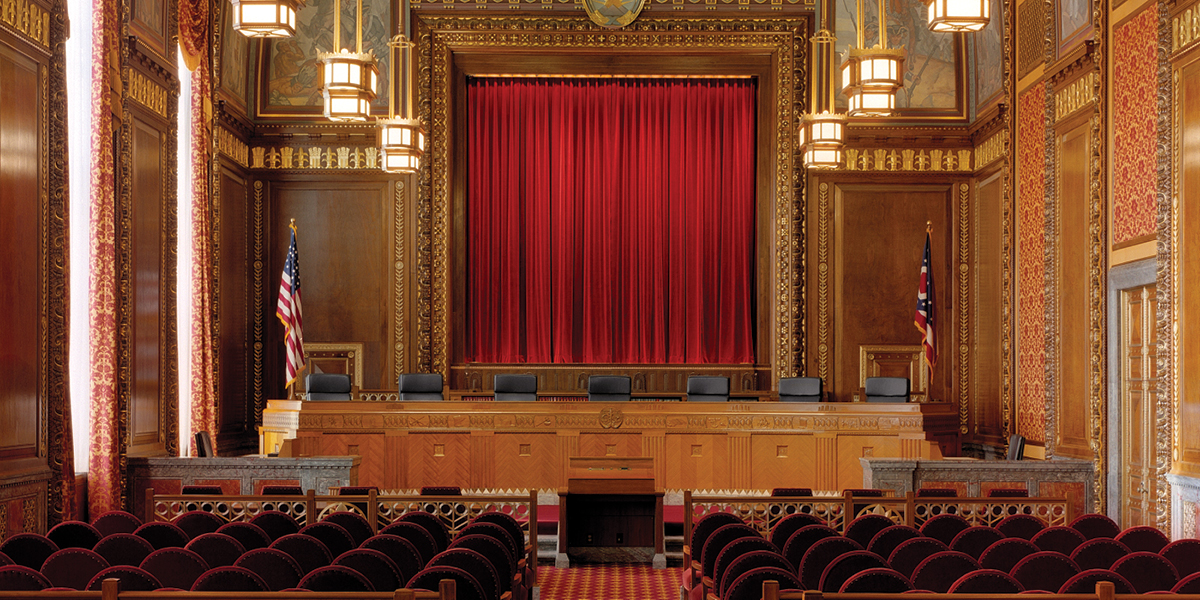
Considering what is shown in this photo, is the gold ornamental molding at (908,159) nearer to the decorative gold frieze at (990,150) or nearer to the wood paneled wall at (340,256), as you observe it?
the decorative gold frieze at (990,150)

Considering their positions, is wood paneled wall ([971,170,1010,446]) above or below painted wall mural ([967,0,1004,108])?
below

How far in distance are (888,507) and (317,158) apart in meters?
10.1

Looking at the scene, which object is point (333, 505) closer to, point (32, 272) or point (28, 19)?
point (32, 272)

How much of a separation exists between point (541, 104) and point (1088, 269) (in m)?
8.24

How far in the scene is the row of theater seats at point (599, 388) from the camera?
43.1 ft

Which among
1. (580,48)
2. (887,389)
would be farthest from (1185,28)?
(580,48)

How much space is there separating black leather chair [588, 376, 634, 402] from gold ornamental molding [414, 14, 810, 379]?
3.38m

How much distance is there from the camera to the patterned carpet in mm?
8312

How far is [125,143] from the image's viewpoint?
35.8ft

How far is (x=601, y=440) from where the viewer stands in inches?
480

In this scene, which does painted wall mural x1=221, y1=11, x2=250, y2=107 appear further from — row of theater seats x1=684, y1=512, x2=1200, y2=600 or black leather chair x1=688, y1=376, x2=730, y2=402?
row of theater seats x1=684, y1=512, x2=1200, y2=600

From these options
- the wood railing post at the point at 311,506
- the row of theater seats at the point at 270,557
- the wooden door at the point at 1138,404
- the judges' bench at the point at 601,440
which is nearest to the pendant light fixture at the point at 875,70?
the wooden door at the point at 1138,404

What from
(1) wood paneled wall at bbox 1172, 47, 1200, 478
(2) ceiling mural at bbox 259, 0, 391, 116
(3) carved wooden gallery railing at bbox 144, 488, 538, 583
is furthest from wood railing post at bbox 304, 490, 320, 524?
(2) ceiling mural at bbox 259, 0, 391, 116

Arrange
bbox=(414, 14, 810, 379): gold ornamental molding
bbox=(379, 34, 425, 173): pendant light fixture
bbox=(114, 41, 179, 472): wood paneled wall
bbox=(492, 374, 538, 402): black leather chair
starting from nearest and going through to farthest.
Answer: bbox=(114, 41, 179, 472): wood paneled wall
bbox=(379, 34, 425, 173): pendant light fixture
bbox=(492, 374, 538, 402): black leather chair
bbox=(414, 14, 810, 379): gold ornamental molding
